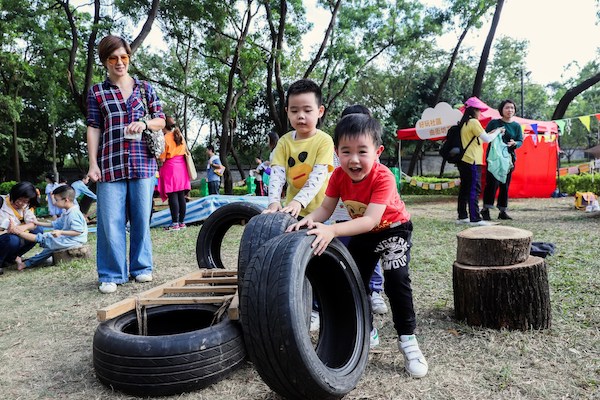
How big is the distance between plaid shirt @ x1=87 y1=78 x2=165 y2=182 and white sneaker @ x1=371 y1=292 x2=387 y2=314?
2205 millimetres

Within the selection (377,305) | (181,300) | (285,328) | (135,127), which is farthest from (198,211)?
(285,328)

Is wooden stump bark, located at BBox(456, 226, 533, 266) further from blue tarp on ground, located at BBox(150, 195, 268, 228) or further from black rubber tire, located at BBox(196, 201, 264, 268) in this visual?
blue tarp on ground, located at BBox(150, 195, 268, 228)

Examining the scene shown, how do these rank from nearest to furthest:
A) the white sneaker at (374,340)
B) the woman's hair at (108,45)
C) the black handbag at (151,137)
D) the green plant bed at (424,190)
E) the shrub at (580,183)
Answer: the white sneaker at (374,340) < the woman's hair at (108,45) < the black handbag at (151,137) < the shrub at (580,183) < the green plant bed at (424,190)

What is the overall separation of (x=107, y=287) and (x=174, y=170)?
12.0ft

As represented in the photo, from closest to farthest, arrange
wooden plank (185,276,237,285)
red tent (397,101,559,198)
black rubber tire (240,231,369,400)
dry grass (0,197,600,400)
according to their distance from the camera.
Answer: black rubber tire (240,231,369,400)
dry grass (0,197,600,400)
wooden plank (185,276,237,285)
red tent (397,101,559,198)

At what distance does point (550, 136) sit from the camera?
480 inches

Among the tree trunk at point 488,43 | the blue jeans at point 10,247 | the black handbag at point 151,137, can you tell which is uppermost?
the tree trunk at point 488,43

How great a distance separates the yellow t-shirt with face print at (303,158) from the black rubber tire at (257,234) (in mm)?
622

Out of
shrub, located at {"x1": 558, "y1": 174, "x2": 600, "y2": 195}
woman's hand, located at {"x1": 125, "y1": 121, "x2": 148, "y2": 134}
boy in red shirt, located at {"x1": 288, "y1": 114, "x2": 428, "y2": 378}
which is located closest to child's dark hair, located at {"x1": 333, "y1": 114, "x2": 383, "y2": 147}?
boy in red shirt, located at {"x1": 288, "y1": 114, "x2": 428, "y2": 378}

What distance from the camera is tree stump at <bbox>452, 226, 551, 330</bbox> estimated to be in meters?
2.58

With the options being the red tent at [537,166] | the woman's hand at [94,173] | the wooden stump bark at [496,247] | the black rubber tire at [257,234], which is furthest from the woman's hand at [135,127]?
the red tent at [537,166]

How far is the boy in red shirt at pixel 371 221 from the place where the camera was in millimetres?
2084

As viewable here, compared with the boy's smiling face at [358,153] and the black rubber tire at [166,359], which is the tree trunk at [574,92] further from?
the black rubber tire at [166,359]

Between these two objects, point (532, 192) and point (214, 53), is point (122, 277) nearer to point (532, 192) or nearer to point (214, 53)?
point (532, 192)
